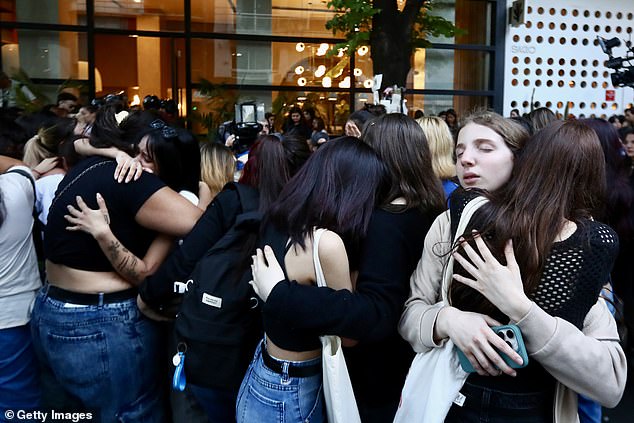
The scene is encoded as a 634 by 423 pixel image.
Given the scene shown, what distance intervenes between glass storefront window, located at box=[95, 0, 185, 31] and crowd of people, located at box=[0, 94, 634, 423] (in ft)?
35.2

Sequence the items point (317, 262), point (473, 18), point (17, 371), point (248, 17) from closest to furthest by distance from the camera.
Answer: point (317, 262)
point (17, 371)
point (248, 17)
point (473, 18)

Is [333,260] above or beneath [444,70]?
beneath

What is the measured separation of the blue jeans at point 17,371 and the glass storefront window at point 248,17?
11376 millimetres

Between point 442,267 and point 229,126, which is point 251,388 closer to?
point 442,267

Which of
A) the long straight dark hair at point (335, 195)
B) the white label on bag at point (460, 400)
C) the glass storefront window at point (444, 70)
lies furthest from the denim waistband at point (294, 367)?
the glass storefront window at point (444, 70)

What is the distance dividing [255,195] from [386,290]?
2.92 feet

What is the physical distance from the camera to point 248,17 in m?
13.5

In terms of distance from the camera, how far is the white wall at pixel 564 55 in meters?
14.5

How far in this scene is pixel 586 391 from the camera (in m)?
1.72

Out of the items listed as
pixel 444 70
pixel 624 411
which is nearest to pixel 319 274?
pixel 624 411

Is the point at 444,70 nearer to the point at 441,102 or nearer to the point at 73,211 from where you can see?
the point at 441,102

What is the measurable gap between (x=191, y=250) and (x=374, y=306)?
996 millimetres

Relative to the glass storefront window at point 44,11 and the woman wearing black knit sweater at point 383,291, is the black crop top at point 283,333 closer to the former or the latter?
the woman wearing black knit sweater at point 383,291

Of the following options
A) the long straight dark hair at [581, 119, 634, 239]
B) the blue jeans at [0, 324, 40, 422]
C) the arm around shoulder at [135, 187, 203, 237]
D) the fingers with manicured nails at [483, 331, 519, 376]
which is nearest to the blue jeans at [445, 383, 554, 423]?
the fingers with manicured nails at [483, 331, 519, 376]
